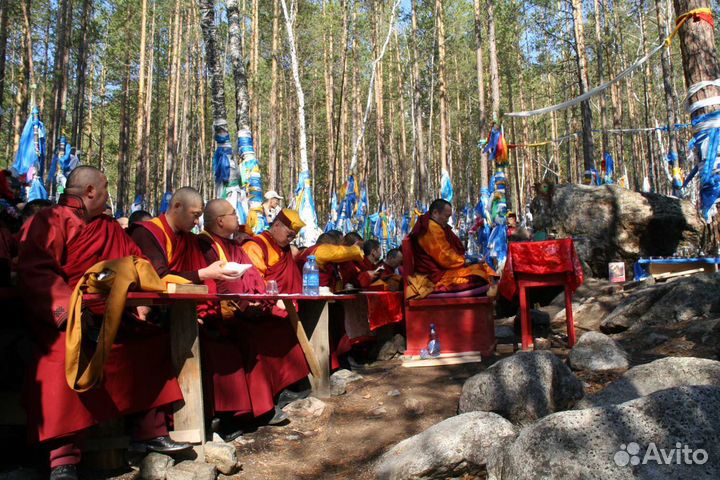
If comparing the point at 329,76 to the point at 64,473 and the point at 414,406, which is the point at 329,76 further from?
the point at 64,473

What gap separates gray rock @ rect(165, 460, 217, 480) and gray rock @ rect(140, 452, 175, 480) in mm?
35

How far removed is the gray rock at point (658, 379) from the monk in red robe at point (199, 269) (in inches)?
90.7

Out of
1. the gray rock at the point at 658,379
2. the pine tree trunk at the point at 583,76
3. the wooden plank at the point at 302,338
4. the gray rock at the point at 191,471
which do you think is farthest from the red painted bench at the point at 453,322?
the pine tree trunk at the point at 583,76

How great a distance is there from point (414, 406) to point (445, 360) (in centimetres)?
174

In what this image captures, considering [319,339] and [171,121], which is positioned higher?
[171,121]

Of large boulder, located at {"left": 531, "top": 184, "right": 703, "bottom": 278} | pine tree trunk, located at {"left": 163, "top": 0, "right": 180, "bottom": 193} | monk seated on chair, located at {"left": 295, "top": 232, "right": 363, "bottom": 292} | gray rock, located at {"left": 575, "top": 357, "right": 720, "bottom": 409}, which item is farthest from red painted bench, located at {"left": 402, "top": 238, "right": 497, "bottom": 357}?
pine tree trunk, located at {"left": 163, "top": 0, "right": 180, "bottom": 193}

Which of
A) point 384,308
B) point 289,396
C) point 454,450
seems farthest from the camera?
point 384,308

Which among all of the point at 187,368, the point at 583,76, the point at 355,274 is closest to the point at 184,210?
the point at 187,368

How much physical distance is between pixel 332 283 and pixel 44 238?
437cm

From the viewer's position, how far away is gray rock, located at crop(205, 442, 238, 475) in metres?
3.73

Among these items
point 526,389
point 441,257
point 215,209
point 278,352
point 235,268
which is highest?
point 215,209

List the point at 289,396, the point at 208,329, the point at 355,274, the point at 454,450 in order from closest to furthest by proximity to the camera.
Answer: the point at 454,450
the point at 208,329
the point at 289,396
the point at 355,274

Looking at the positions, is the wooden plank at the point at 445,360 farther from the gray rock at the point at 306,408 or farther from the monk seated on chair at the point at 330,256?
the gray rock at the point at 306,408

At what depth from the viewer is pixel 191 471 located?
3.50m
